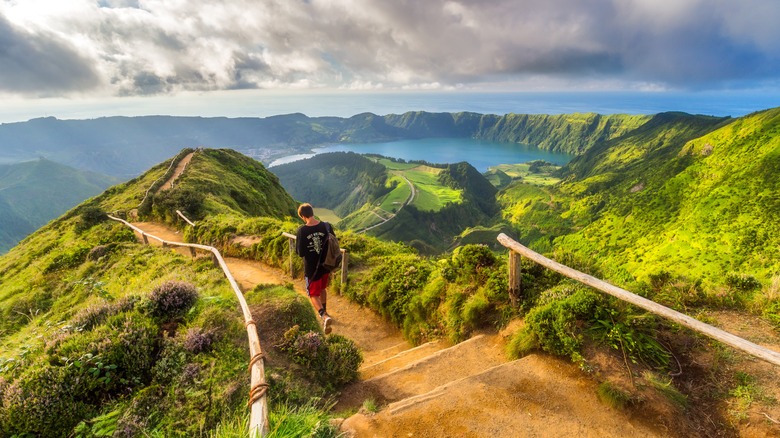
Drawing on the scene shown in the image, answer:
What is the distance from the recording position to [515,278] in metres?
6.93

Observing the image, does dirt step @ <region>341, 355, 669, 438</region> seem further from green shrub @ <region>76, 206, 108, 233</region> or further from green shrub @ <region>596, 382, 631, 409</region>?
green shrub @ <region>76, 206, 108, 233</region>

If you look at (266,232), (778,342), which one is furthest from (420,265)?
(266,232)

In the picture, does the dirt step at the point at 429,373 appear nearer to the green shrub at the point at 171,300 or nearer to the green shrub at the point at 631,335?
the green shrub at the point at 631,335

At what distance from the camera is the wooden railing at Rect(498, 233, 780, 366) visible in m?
3.93

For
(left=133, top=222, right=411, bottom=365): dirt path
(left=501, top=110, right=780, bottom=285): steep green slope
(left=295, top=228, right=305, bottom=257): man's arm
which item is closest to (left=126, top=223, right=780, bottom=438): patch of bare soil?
(left=133, top=222, right=411, bottom=365): dirt path

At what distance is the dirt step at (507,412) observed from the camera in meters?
4.51

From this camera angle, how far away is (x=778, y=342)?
6160 mm

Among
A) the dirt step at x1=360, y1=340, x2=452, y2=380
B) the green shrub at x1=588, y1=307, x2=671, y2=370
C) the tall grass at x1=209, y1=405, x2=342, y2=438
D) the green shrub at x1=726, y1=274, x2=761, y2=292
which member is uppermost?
the tall grass at x1=209, y1=405, x2=342, y2=438

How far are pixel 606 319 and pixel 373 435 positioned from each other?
421 cm

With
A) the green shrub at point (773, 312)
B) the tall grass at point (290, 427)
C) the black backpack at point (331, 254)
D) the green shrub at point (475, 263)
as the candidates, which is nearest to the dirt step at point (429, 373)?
the tall grass at point (290, 427)

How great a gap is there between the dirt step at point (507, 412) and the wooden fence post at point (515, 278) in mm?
1619

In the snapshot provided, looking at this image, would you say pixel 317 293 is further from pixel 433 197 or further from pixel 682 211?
pixel 433 197

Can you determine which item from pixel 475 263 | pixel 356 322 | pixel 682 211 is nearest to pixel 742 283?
pixel 475 263

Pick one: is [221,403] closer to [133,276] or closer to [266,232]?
[133,276]
